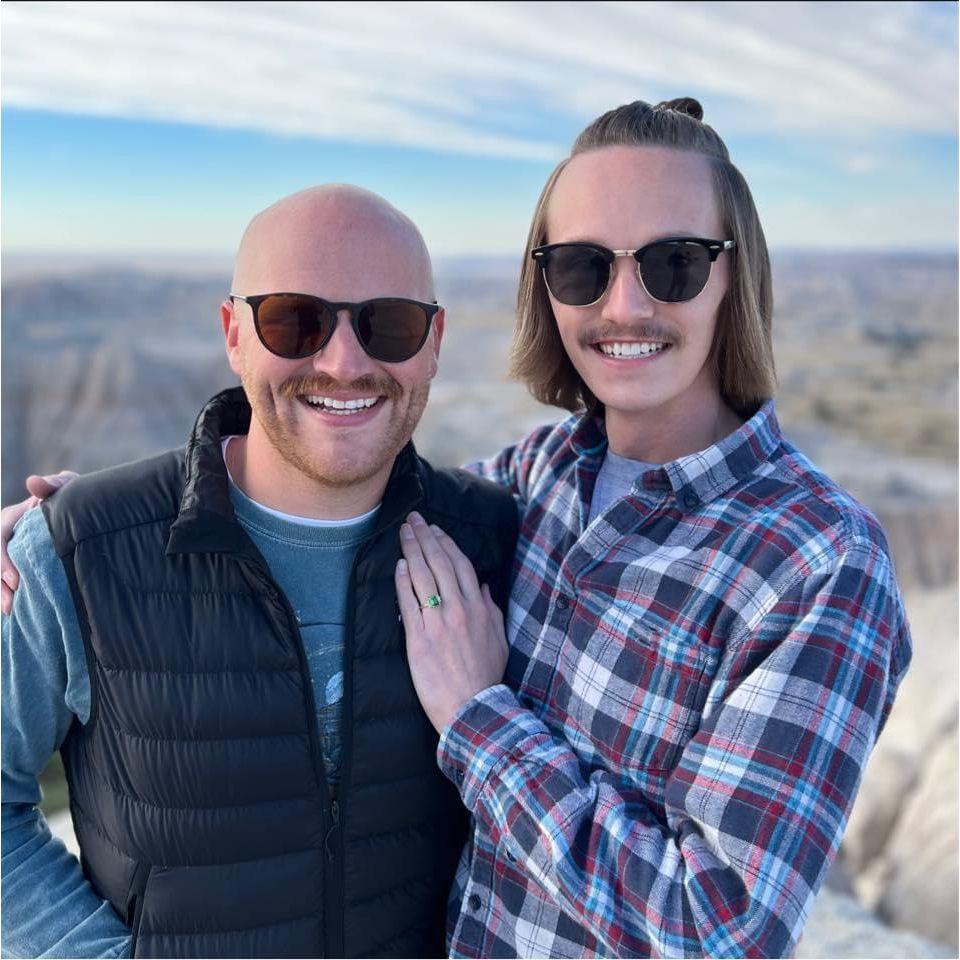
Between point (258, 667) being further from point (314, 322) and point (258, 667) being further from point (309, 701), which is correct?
point (314, 322)

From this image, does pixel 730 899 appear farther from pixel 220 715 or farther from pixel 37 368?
pixel 37 368

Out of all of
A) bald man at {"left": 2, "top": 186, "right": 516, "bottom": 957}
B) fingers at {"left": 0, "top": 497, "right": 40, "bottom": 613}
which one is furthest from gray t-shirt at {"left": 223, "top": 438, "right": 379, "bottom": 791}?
fingers at {"left": 0, "top": 497, "right": 40, "bottom": 613}

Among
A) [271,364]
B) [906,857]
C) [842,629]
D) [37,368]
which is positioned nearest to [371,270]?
[271,364]

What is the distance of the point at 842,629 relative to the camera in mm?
1889

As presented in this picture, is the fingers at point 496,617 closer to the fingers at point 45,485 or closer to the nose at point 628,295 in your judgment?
the nose at point 628,295

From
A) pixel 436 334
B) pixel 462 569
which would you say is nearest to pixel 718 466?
pixel 462 569

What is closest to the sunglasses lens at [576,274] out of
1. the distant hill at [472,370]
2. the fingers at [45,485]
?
the fingers at [45,485]

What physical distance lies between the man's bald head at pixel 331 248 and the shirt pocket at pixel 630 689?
3.03ft

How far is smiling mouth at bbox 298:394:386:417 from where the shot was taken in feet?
7.63

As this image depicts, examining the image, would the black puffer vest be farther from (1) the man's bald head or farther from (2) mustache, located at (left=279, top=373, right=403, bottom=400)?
(1) the man's bald head

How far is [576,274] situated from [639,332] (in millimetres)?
214

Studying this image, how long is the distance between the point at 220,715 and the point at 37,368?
49671mm

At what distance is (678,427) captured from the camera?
254cm

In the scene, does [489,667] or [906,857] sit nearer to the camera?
[489,667]
